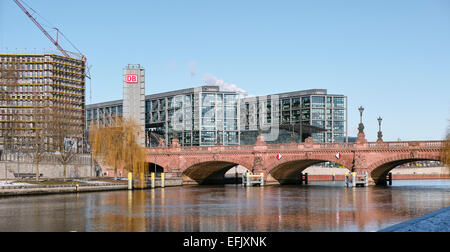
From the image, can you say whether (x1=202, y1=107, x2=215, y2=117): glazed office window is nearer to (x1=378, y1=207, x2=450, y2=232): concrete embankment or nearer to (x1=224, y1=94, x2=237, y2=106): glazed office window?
(x1=224, y1=94, x2=237, y2=106): glazed office window

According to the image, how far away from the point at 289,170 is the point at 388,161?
23939 mm

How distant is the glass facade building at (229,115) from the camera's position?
179 meters

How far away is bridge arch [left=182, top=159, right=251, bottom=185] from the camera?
99306 mm

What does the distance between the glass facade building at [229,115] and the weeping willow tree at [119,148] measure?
288ft

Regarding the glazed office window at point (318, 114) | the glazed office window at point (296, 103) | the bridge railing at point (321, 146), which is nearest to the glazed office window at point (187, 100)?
the glazed office window at point (296, 103)

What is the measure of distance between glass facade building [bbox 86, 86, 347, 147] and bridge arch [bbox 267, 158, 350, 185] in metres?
60.7

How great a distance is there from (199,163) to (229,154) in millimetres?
6544

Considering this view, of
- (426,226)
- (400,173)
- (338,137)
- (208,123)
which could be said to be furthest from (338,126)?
(426,226)

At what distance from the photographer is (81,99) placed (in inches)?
6063

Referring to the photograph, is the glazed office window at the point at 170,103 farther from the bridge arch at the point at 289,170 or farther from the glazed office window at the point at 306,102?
the bridge arch at the point at 289,170

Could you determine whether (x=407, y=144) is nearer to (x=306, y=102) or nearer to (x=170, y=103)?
(x=306, y=102)

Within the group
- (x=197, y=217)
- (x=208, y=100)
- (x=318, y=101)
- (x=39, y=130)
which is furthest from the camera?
(x=318, y=101)

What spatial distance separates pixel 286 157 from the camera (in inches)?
3536

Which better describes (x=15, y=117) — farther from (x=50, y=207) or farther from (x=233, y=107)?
(x=50, y=207)
